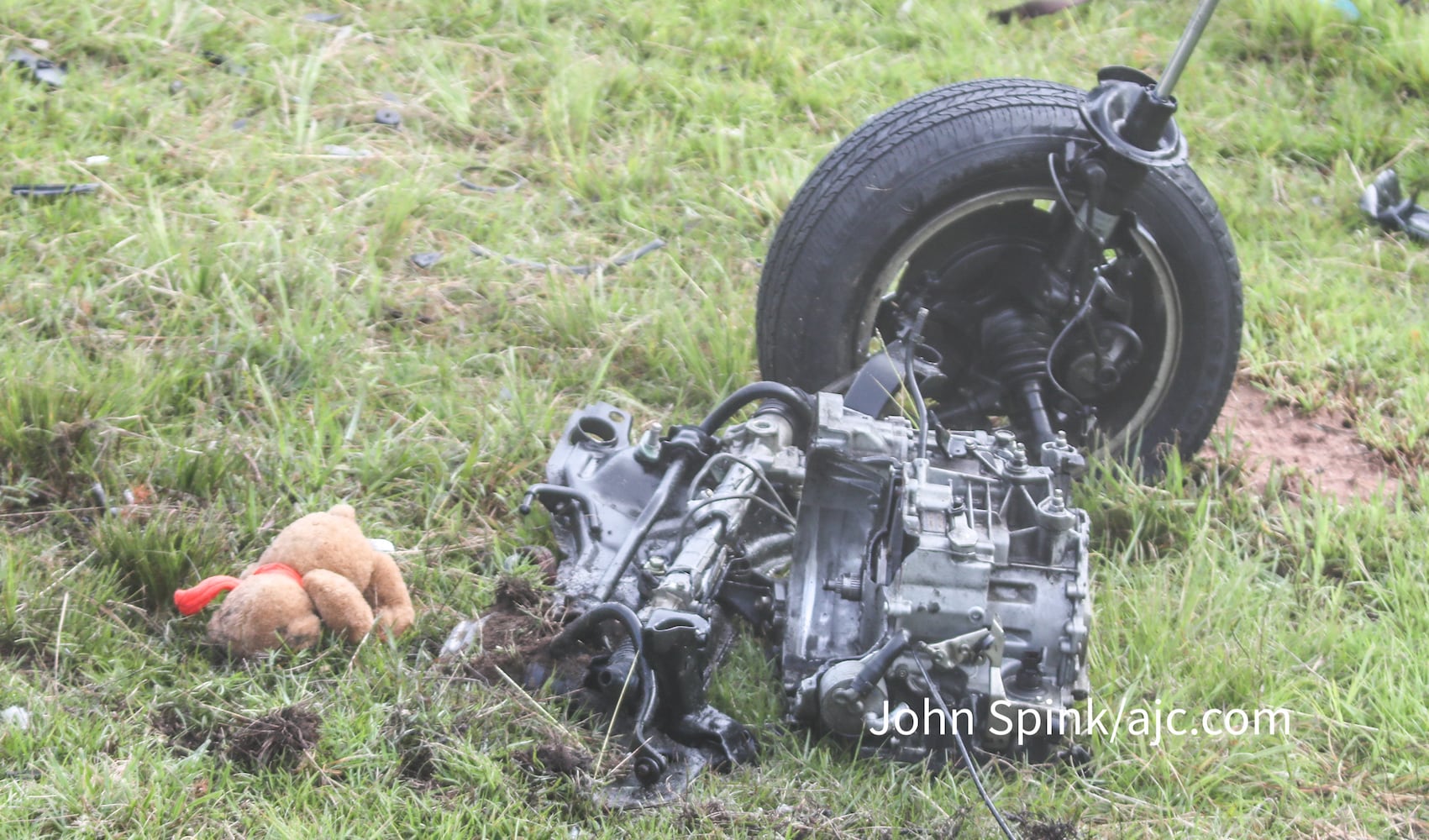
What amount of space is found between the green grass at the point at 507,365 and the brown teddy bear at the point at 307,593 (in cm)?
7

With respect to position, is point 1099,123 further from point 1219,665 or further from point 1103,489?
point 1219,665

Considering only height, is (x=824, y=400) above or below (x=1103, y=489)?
above

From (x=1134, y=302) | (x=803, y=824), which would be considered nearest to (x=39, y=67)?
(x=1134, y=302)

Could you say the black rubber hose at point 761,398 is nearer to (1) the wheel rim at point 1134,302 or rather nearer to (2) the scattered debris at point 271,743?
(1) the wheel rim at point 1134,302

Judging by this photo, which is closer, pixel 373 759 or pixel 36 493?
pixel 373 759

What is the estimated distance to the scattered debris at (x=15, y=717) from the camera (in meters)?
2.69

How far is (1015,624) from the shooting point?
8.91 ft

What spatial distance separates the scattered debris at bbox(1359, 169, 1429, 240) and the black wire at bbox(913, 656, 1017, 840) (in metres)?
3.53

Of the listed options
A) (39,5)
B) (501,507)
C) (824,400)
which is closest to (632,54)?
(39,5)

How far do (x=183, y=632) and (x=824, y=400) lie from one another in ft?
5.08

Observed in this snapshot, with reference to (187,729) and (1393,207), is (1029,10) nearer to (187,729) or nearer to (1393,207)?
(1393,207)

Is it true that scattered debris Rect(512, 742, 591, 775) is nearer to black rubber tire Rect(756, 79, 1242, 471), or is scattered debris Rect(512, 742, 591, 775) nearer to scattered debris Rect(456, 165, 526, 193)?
black rubber tire Rect(756, 79, 1242, 471)

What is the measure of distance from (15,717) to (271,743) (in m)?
0.53

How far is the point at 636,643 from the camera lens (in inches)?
108
